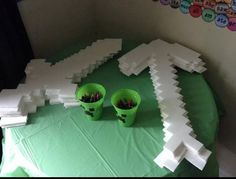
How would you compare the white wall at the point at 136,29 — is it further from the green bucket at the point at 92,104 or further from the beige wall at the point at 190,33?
the green bucket at the point at 92,104

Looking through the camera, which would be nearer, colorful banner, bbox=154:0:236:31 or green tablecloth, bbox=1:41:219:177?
green tablecloth, bbox=1:41:219:177

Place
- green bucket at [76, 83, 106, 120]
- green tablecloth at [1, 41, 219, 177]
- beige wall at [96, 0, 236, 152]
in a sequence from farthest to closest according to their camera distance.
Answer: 1. beige wall at [96, 0, 236, 152]
2. green bucket at [76, 83, 106, 120]
3. green tablecloth at [1, 41, 219, 177]

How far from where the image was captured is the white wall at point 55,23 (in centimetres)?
148

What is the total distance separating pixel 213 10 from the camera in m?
1.22

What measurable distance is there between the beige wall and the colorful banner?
0.03 metres

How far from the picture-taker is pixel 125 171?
950 mm

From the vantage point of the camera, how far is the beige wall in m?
1.31

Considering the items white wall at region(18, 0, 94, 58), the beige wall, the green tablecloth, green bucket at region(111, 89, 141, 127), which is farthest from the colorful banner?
white wall at region(18, 0, 94, 58)

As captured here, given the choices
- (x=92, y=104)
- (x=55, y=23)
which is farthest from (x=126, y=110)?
(x=55, y=23)

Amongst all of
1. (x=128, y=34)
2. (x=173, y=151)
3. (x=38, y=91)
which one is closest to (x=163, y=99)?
(x=173, y=151)

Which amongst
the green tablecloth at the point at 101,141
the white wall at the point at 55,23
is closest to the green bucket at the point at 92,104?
the green tablecloth at the point at 101,141

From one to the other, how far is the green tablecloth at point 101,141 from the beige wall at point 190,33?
0.19 metres

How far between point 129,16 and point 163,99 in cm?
65

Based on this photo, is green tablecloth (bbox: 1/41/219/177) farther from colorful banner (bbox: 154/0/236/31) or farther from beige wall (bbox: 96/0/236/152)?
colorful banner (bbox: 154/0/236/31)
